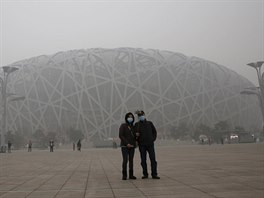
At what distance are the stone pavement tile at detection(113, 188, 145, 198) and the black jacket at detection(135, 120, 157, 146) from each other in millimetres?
1888

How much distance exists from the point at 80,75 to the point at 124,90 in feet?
32.4

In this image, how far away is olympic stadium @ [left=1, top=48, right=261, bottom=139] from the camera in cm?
6769

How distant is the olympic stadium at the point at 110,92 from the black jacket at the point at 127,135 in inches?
2329

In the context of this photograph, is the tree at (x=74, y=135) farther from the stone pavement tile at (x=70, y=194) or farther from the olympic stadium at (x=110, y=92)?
the stone pavement tile at (x=70, y=194)

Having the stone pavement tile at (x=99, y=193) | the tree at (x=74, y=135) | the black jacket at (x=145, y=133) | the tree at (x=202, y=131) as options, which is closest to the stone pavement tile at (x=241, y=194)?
the stone pavement tile at (x=99, y=193)

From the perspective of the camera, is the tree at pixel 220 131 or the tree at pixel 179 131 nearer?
the tree at pixel 220 131

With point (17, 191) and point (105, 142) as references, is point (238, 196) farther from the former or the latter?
point (105, 142)

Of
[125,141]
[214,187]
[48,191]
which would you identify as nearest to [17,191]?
[48,191]

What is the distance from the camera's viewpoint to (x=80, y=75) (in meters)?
69.4

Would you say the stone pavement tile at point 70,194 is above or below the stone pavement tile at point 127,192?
above

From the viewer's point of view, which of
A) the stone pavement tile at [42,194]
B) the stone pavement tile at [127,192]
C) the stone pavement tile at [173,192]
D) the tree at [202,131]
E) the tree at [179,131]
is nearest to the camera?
the stone pavement tile at [173,192]

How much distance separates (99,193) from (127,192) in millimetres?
454

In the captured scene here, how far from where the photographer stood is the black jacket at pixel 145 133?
7445 millimetres

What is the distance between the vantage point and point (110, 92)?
6875cm
